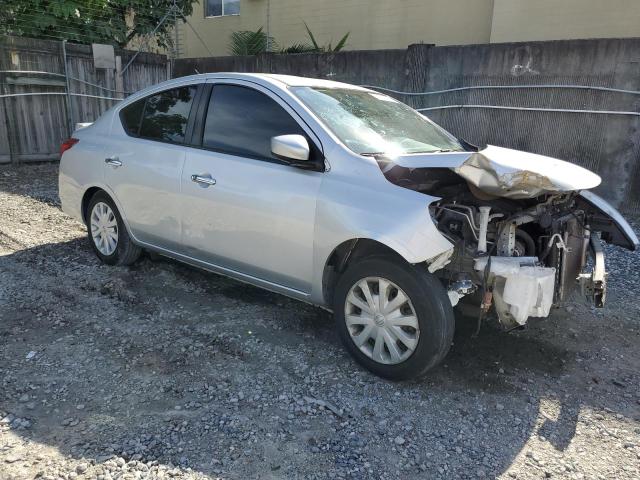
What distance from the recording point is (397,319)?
310 cm

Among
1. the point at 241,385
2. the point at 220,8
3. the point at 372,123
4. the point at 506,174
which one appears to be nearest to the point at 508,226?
the point at 506,174

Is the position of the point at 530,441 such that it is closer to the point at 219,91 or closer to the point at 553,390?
the point at 553,390

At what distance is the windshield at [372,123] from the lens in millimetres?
3467

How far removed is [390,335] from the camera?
10.3 feet

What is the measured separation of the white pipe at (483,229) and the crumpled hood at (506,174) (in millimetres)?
108

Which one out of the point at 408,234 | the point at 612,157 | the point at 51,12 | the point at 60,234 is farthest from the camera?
the point at 51,12

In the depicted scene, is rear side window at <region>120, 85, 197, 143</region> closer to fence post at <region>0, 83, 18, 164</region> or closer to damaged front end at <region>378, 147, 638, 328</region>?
damaged front end at <region>378, 147, 638, 328</region>

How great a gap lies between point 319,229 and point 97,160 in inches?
102

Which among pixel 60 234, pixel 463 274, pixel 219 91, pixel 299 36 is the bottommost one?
pixel 60 234

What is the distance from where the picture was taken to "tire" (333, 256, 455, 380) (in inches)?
116

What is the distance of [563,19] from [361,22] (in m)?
4.70

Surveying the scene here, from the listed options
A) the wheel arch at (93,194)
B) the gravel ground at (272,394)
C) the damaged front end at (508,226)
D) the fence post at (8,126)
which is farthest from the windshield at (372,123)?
the fence post at (8,126)

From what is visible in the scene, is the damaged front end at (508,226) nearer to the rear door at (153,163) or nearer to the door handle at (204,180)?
the door handle at (204,180)

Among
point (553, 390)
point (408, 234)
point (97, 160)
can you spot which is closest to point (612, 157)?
point (553, 390)
